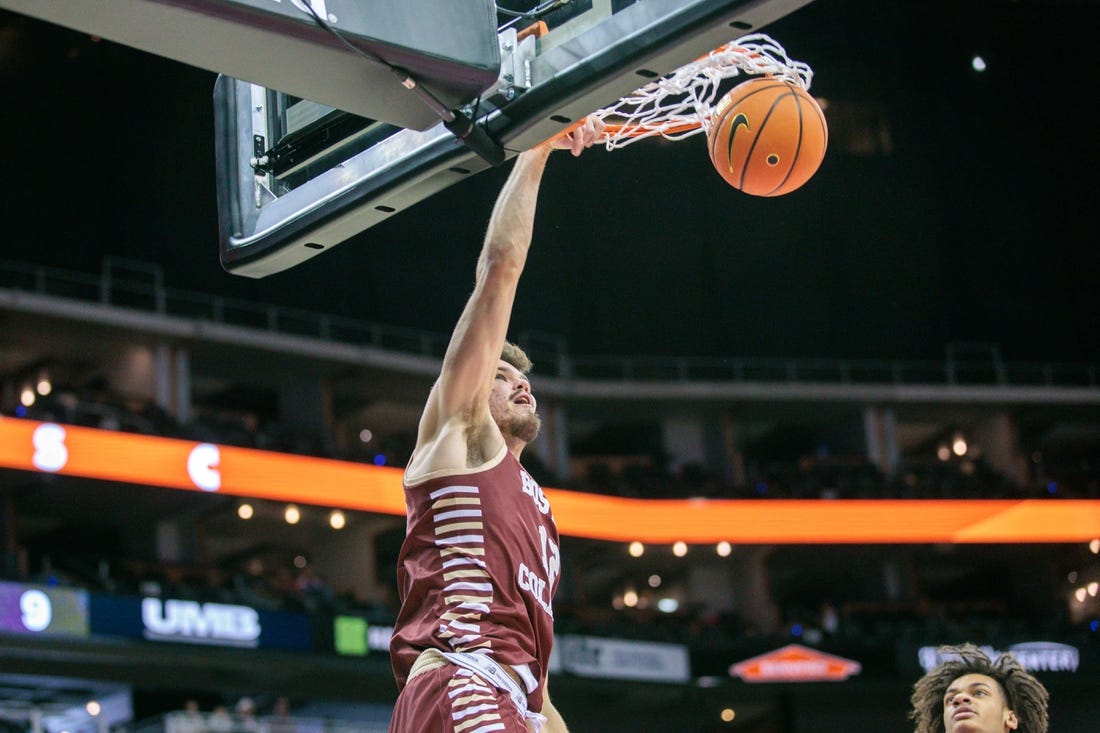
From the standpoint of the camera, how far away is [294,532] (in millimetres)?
25875

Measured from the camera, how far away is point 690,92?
4.19m

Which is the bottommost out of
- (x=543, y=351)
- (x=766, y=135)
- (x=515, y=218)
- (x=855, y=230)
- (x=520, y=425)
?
(x=520, y=425)

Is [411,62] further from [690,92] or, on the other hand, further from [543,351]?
[543,351]

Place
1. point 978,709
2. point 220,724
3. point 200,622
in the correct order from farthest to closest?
1. point 200,622
2. point 220,724
3. point 978,709

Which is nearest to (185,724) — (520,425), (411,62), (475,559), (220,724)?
(220,724)

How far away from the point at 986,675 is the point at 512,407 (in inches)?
64.2

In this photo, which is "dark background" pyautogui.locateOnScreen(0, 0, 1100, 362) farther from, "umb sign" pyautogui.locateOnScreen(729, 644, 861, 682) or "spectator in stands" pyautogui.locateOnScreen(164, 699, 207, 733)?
"spectator in stands" pyautogui.locateOnScreen(164, 699, 207, 733)

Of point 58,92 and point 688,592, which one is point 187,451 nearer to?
point 58,92

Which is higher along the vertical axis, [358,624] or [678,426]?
[678,426]

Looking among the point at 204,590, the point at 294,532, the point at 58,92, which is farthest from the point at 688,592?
the point at 58,92

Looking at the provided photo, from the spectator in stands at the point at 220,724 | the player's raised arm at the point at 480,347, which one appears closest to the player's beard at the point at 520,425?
the player's raised arm at the point at 480,347

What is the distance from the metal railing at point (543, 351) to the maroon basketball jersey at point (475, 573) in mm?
20295

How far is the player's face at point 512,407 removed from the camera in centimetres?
343

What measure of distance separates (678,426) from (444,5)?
1051 inches
